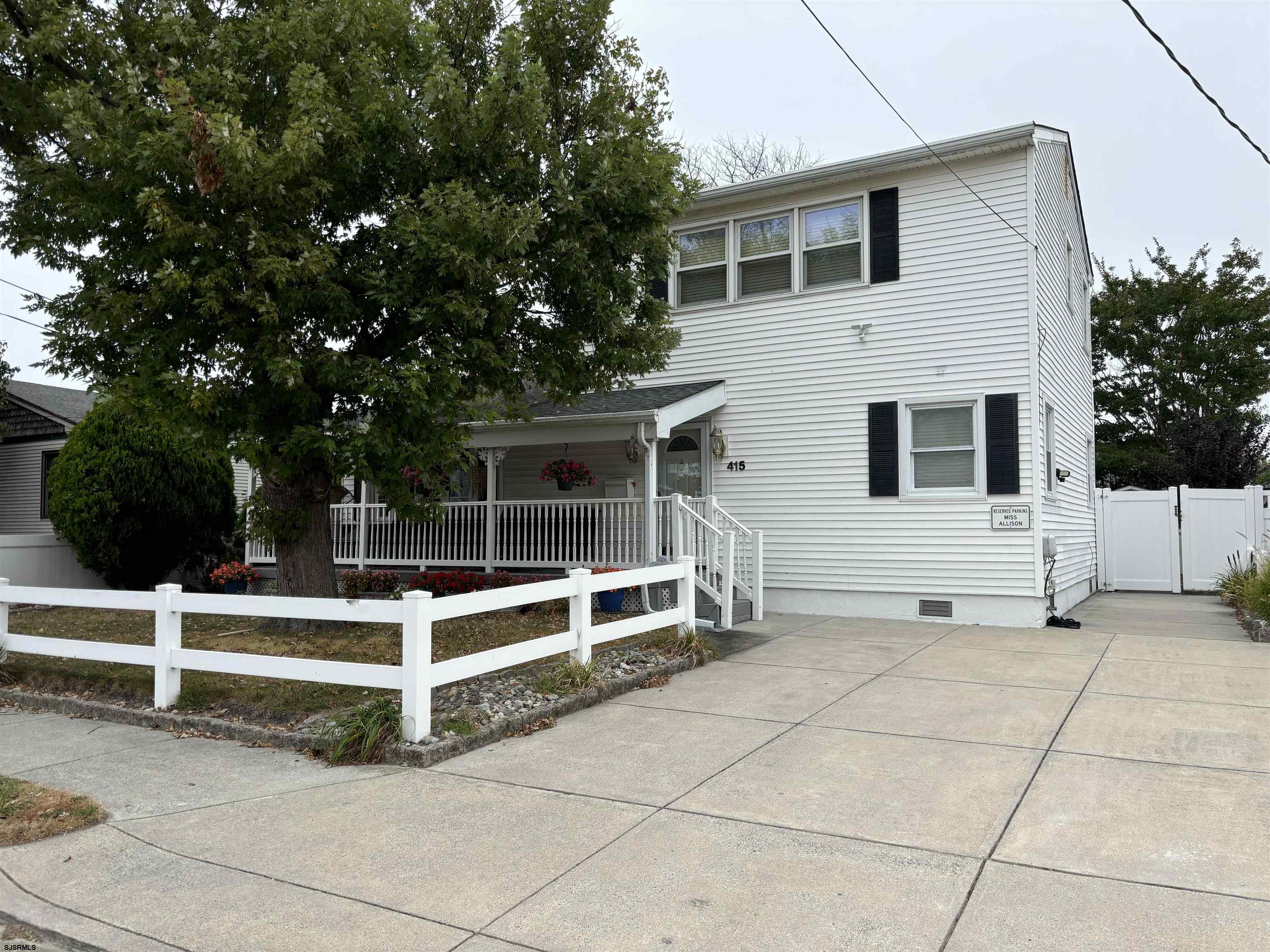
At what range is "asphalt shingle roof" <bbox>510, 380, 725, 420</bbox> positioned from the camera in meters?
11.4

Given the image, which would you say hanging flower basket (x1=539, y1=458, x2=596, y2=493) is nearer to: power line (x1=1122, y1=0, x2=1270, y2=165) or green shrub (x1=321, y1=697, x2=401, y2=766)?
green shrub (x1=321, y1=697, x2=401, y2=766)

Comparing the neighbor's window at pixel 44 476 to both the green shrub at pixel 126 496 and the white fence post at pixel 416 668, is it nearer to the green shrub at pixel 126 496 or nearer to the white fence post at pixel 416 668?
the green shrub at pixel 126 496

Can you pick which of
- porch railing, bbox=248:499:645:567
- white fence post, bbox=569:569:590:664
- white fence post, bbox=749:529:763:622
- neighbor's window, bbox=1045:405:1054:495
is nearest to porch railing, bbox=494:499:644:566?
porch railing, bbox=248:499:645:567

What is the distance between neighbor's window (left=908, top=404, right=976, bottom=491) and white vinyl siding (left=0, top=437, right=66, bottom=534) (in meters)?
16.4

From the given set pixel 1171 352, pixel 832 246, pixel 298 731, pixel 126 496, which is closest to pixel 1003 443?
pixel 832 246

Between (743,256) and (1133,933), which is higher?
(743,256)

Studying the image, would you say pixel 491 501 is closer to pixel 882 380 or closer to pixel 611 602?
pixel 611 602

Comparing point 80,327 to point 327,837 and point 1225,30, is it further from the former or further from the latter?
point 1225,30

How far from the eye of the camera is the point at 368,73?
24.5 ft

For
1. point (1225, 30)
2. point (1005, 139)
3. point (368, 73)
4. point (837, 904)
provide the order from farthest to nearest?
point (1005, 139) < point (1225, 30) < point (368, 73) < point (837, 904)

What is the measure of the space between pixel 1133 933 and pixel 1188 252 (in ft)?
101

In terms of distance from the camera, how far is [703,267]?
43.0ft

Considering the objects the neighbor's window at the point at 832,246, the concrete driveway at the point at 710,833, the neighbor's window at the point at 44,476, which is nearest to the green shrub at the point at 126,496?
the neighbor's window at the point at 44,476

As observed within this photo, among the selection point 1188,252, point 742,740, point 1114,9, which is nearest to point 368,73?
point 742,740
